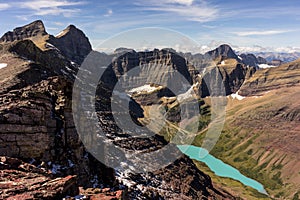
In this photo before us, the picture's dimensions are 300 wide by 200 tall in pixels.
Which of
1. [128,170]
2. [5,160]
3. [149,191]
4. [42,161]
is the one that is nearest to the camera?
[5,160]

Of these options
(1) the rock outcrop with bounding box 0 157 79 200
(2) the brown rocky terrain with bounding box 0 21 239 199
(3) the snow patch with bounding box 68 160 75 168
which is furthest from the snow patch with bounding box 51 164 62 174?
(1) the rock outcrop with bounding box 0 157 79 200

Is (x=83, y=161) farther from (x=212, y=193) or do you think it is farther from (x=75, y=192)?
(x=212, y=193)

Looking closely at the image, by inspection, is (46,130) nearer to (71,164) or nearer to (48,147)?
(48,147)

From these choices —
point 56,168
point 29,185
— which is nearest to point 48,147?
point 56,168

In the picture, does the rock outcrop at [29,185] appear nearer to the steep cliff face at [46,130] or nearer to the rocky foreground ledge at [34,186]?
the rocky foreground ledge at [34,186]

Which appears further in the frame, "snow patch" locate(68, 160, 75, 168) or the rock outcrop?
"snow patch" locate(68, 160, 75, 168)

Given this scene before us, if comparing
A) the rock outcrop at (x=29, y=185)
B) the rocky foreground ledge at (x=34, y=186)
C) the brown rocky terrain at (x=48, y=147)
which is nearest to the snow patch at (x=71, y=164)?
the brown rocky terrain at (x=48, y=147)

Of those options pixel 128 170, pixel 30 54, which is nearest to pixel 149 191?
pixel 128 170

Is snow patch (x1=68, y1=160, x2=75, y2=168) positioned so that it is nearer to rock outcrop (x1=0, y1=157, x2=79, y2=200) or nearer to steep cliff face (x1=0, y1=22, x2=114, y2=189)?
steep cliff face (x1=0, y1=22, x2=114, y2=189)
